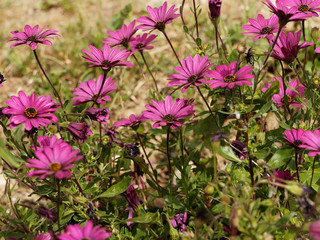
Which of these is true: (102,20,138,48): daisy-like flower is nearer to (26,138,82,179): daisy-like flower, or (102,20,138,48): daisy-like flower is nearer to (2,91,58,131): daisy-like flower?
(2,91,58,131): daisy-like flower

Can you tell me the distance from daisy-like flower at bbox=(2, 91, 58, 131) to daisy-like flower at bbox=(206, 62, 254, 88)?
0.71 meters

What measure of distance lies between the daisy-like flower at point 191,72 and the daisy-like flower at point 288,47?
0.31 meters

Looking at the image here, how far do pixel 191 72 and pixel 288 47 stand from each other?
0.45 meters

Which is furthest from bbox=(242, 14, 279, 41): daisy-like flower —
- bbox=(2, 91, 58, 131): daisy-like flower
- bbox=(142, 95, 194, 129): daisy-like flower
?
bbox=(2, 91, 58, 131): daisy-like flower

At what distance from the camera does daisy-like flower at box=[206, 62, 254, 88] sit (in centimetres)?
163

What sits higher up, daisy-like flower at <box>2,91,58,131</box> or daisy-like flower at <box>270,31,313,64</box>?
daisy-like flower at <box>2,91,58,131</box>

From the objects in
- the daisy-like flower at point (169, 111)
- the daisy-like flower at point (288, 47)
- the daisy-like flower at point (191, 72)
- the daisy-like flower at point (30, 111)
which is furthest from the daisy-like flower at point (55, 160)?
the daisy-like flower at point (288, 47)

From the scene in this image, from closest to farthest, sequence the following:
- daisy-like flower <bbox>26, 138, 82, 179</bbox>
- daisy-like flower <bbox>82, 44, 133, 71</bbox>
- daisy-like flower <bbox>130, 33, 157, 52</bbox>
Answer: daisy-like flower <bbox>26, 138, 82, 179</bbox>, daisy-like flower <bbox>82, 44, 133, 71</bbox>, daisy-like flower <bbox>130, 33, 157, 52</bbox>

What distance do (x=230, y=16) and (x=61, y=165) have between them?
294cm

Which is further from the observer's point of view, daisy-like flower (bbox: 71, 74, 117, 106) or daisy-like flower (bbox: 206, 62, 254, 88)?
daisy-like flower (bbox: 71, 74, 117, 106)

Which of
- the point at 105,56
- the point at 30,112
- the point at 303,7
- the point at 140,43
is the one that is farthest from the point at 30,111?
Answer: the point at 303,7

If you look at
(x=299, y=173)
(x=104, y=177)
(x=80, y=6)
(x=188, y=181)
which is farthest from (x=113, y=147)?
(x=80, y=6)

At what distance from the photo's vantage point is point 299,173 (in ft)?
A: 5.93

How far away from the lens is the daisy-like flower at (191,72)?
1.76 metres
